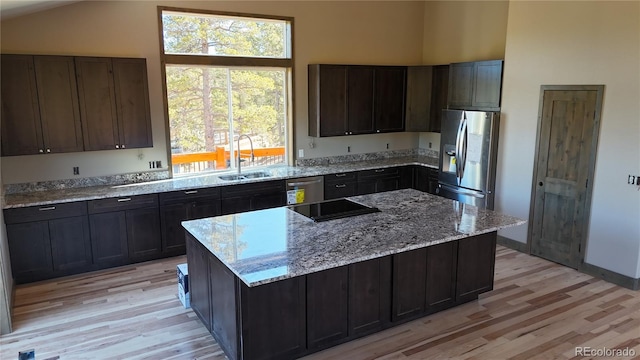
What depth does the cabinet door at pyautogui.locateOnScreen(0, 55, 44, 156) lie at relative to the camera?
4.55 m

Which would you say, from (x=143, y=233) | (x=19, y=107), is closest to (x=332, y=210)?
(x=143, y=233)

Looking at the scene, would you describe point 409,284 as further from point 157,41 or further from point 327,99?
point 157,41

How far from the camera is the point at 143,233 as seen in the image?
5.18 m

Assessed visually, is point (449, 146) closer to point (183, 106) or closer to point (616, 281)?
point (616, 281)

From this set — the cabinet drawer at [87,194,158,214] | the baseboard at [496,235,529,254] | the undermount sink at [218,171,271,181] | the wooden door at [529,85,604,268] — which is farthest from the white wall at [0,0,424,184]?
the wooden door at [529,85,604,268]

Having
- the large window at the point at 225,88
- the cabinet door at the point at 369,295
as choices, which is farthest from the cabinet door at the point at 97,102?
the cabinet door at the point at 369,295

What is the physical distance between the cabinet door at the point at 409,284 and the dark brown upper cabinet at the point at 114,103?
3426 millimetres

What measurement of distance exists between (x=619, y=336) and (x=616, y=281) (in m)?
1.20

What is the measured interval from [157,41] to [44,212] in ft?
7.78

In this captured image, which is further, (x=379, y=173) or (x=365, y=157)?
(x=365, y=157)

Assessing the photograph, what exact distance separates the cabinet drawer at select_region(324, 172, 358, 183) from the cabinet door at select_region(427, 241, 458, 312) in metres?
2.72

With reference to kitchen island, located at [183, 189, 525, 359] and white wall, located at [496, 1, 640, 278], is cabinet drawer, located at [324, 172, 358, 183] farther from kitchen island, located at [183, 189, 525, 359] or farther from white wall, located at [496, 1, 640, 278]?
white wall, located at [496, 1, 640, 278]

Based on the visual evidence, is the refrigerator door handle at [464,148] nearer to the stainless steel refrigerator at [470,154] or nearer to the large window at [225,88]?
the stainless steel refrigerator at [470,154]

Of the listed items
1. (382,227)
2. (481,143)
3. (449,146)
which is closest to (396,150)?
(449,146)
